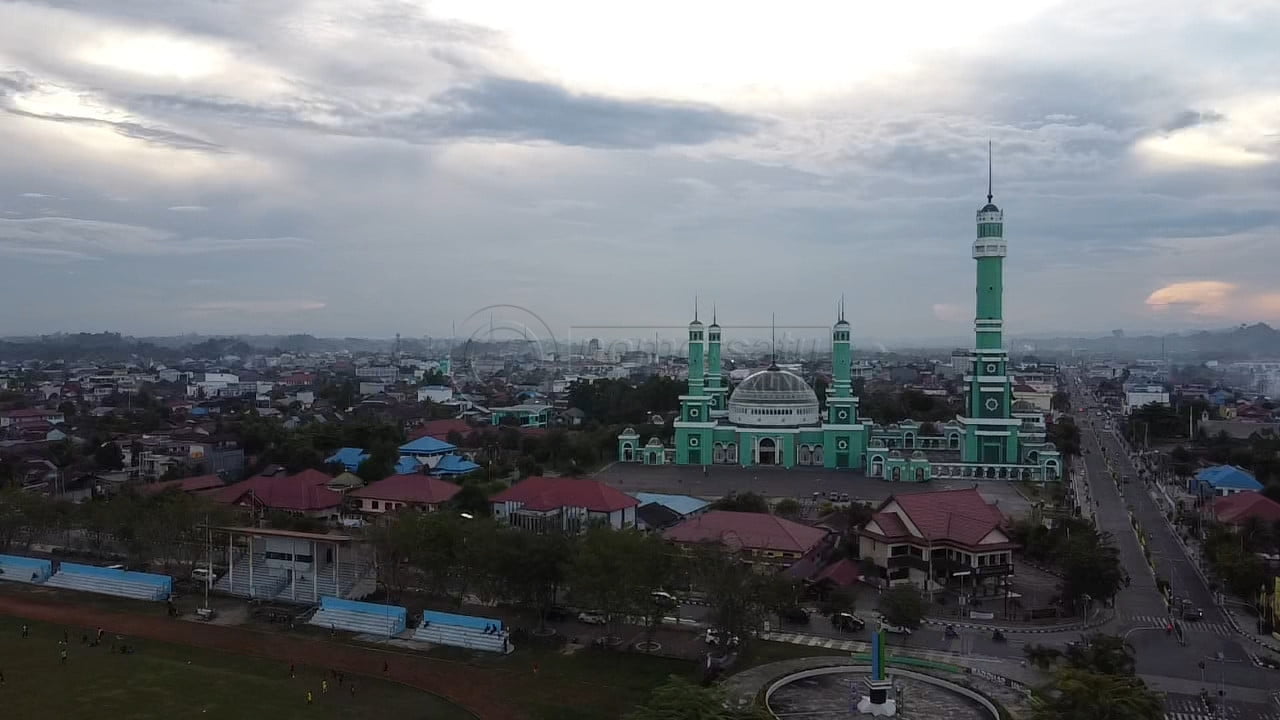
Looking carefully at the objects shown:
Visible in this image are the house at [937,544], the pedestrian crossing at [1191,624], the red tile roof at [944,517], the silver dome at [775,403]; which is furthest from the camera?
the silver dome at [775,403]

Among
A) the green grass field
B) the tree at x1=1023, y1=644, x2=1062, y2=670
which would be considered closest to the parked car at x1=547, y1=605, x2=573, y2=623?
the green grass field

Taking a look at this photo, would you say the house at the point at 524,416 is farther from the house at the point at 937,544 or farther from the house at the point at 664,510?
the house at the point at 937,544

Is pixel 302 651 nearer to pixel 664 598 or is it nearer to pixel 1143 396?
pixel 664 598

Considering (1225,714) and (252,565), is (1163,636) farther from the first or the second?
(252,565)

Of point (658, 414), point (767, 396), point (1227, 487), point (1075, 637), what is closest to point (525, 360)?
point (658, 414)

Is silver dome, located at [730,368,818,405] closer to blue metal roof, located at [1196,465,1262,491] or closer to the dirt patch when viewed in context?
blue metal roof, located at [1196,465,1262,491]

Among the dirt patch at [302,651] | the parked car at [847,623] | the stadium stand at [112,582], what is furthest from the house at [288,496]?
the parked car at [847,623]

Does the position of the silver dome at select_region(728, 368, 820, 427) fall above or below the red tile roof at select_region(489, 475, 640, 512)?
above
